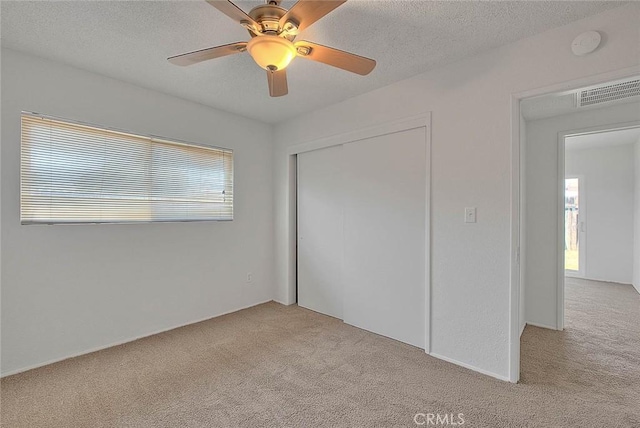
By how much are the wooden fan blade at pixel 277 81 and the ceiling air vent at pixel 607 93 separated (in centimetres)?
234

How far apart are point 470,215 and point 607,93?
1.65 metres

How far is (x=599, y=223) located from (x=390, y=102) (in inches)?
201

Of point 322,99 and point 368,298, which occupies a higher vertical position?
point 322,99

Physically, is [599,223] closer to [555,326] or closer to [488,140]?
[555,326]

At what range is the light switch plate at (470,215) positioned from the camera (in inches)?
89.7

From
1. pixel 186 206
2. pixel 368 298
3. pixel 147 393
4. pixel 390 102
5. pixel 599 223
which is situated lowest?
pixel 147 393

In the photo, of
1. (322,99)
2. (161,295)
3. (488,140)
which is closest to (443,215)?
(488,140)

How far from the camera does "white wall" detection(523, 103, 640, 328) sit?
3053mm

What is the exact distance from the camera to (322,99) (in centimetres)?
314

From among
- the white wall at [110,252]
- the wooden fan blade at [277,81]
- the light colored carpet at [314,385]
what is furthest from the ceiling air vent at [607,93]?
the white wall at [110,252]

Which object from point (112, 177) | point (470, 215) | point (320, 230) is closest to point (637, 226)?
point (470, 215)

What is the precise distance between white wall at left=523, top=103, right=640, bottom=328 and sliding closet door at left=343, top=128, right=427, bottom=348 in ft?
5.05

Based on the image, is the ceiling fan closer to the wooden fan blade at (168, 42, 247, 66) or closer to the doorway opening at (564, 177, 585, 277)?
the wooden fan blade at (168, 42, 247, 66)

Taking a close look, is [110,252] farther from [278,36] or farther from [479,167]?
[479,167]
